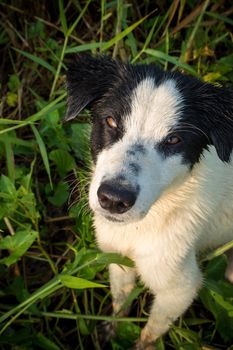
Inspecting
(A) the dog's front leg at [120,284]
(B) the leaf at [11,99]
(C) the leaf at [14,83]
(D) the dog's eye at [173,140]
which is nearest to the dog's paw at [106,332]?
(A) the dog's front leg at [120,284]

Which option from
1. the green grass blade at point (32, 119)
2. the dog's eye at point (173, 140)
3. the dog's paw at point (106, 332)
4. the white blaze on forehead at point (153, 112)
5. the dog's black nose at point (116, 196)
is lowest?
the dog's paw at point (106, 332)

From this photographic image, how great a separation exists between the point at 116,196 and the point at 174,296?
0.92m

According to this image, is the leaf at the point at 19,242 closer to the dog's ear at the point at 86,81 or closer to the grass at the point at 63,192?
the grass at the point at 63,192

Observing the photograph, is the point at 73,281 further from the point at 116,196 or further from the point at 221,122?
the point at 221,122

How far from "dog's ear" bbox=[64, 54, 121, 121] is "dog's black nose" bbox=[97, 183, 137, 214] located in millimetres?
491

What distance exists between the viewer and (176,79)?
2.27 meters

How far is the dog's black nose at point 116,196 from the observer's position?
6.49 ft

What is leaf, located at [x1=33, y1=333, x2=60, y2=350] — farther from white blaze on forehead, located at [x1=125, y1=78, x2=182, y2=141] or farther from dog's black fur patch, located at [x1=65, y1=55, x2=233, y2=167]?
white blaze on forehead, located at [x1=125, y1=78, x2=182, y2=141]

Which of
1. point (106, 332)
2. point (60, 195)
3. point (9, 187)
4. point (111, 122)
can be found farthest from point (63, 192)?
point (111, 122)

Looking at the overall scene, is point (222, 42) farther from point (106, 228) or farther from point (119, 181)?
point (119, 181)

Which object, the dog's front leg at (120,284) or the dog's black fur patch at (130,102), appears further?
the dog's front leg at (120,284)

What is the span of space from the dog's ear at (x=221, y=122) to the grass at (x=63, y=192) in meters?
0.71

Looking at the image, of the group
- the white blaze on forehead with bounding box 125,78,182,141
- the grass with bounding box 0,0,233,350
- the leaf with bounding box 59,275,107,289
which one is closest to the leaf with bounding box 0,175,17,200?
the grass with bounding box 0,0,233,350

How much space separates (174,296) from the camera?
2652 mm
